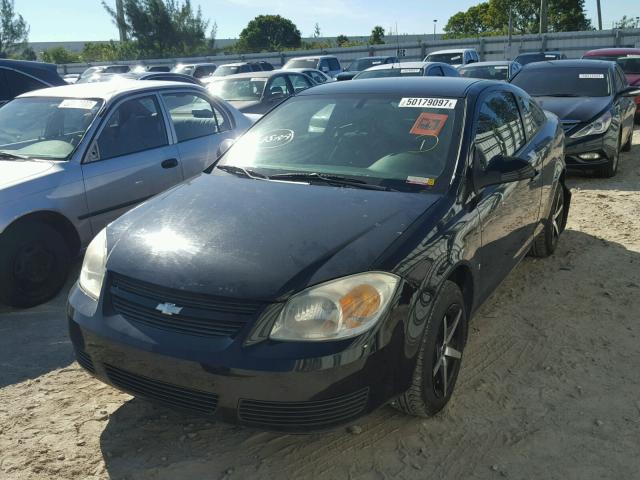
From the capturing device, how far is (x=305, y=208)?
112 inches

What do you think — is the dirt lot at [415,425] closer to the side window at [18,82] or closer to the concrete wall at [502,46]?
the side window at [18,82]

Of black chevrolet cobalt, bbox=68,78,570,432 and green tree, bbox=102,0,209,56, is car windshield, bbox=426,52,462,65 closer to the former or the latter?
black chevrolet cobalt, bbox=68,78,570,432

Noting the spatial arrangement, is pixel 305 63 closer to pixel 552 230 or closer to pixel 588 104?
pixel 588 104

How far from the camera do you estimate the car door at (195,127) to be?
5.42 metres

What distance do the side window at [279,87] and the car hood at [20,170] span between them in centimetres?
708

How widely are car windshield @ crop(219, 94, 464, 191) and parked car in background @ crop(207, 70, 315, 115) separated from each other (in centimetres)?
706

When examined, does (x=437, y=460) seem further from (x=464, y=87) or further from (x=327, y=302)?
(x=464, y=87)

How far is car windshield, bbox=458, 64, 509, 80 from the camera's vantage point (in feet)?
44.9

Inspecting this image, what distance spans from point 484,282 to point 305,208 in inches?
46.4

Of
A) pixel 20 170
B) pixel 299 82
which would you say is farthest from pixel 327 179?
pixel 299 82

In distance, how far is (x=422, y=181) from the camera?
3.04 metres

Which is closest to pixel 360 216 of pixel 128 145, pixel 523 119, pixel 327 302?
pixel 327 302

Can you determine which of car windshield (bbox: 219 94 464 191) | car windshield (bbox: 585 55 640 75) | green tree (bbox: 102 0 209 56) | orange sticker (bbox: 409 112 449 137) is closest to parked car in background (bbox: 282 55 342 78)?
car windshield (bbox: 585 55 640 75)

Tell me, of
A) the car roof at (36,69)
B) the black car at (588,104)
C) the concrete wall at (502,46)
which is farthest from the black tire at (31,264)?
the concrete wall at (502,46)
